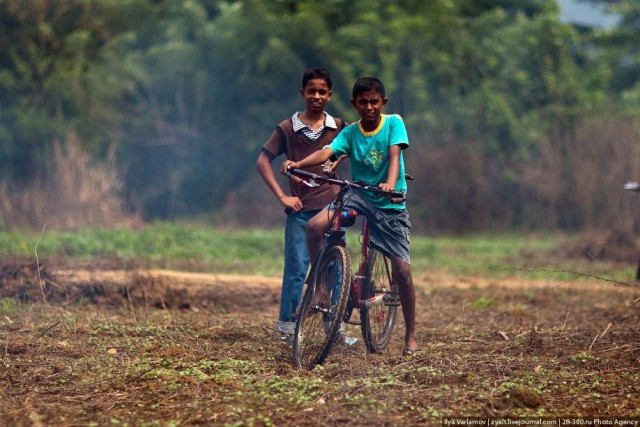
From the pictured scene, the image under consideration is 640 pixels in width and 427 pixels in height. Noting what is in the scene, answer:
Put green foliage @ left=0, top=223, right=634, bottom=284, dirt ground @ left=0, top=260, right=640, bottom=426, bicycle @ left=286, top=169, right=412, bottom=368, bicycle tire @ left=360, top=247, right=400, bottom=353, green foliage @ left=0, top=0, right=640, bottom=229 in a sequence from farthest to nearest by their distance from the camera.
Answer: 1. green foliage @ left=0, top=0, right=640, bottom=229
2. green foliage @ left=0, top=223, right=634, bottom=284
3. bicycle tire @ left=360, top=247, right=400, bottom=353
4. bicycle @ left=286, top=169, right=412, bottom=368
5. dirt ground @ left=0, top=260, right=640, bottom=426

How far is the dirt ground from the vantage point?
4.75m

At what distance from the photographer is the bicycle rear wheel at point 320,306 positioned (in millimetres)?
5707

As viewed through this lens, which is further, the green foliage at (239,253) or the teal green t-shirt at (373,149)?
the green foliage at (239,253)

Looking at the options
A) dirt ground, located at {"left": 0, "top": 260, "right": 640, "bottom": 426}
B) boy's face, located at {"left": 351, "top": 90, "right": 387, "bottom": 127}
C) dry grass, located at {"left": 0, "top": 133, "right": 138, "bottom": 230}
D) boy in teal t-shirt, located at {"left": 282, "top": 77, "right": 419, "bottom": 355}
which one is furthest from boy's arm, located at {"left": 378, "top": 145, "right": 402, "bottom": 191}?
dry grass, located at {"left": 0, "top": 133, "right": 138, "bottom": 230}

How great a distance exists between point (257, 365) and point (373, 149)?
4.94ft

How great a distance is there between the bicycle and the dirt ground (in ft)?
0.65

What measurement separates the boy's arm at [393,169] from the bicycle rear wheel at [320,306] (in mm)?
476

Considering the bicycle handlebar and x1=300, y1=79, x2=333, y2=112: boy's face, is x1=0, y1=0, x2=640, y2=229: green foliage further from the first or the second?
the bicycle handlebar

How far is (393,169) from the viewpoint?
582cm

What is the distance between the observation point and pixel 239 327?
742 cm

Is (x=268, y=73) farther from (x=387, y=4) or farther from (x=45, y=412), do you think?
(x=45, y=412)

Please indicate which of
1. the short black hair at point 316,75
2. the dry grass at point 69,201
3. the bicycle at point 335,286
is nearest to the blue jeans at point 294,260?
the bicycle at point 335,286

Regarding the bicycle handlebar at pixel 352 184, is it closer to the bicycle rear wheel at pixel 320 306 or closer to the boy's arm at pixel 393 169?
the boy's arm at pixel 393 169

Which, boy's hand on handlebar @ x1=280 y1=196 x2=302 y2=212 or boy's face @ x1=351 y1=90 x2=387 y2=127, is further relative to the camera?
boy's hand on handlebar @ x1=280 y1=196 x2=302 y2=212
